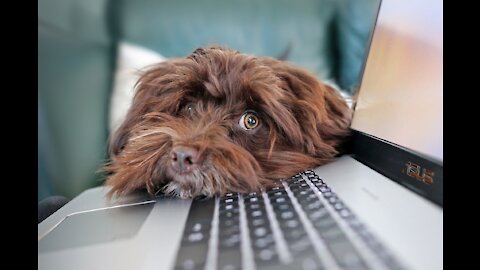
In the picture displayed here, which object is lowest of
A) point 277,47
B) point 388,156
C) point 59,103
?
point 59,103

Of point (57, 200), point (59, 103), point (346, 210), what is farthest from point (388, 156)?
point (59, 103)

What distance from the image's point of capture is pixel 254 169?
38.1 inches

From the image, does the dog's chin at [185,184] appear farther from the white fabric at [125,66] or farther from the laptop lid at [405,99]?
the white fabric at [125,66]

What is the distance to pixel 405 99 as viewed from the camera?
84cm

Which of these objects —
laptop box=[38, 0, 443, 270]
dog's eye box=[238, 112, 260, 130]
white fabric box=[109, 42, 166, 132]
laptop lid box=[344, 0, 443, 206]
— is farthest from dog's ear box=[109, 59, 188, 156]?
white fabric box=[109, 42, 166, 132]

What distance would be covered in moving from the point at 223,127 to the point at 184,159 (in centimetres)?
21

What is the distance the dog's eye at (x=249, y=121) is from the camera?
1118 millimetres

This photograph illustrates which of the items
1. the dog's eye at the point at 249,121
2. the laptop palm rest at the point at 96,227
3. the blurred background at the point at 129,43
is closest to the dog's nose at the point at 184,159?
the laptop palm rest at the point at 96,227

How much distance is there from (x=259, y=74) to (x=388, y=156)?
17.2 inches

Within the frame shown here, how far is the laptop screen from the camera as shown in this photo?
0.70 m

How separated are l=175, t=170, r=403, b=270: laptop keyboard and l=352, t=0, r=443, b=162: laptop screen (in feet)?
0.69

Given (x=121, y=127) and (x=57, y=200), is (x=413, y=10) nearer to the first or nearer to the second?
(x=121, y=127)
